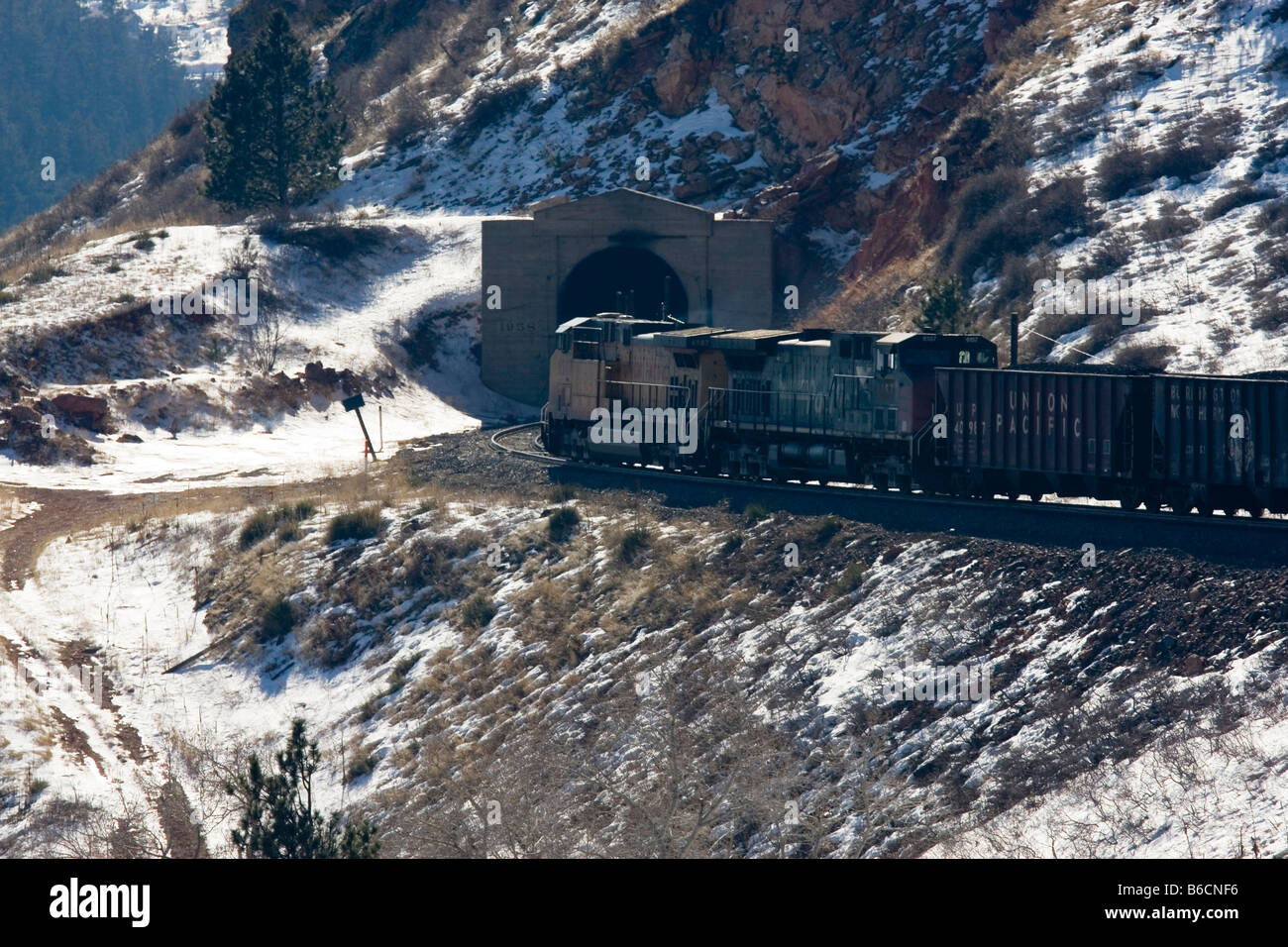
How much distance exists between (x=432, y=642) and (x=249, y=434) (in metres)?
25.1

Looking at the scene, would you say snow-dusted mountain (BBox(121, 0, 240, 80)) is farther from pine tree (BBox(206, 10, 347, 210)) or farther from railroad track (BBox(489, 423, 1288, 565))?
railroad track (BBox(489, 423, 1288, 565))

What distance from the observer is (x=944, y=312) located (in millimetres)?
39062

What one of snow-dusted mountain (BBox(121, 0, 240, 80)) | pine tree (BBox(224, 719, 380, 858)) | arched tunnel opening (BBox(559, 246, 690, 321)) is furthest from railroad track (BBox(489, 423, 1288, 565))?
snow-dusted mountain (BBox(121, 0, 240, 80))

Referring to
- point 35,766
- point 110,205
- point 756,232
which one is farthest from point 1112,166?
point 110,205

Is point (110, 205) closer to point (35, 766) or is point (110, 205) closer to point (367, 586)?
point (367, 586)

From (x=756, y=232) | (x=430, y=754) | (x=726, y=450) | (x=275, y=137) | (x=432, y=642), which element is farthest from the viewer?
(x=275, y=137)

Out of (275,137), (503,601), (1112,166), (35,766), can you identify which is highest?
(275,137)

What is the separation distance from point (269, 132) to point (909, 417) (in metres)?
43.6

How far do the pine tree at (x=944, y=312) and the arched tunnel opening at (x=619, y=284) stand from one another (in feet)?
58.7

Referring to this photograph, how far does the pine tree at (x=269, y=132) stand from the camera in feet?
203

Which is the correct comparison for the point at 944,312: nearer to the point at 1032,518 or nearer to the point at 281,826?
the point at 1032,518

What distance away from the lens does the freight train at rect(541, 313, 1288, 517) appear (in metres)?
24.5

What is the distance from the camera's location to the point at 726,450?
110 ft

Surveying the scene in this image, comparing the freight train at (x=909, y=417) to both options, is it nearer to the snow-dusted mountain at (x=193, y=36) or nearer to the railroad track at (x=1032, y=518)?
the railroad track at (x=1032, y=518)
